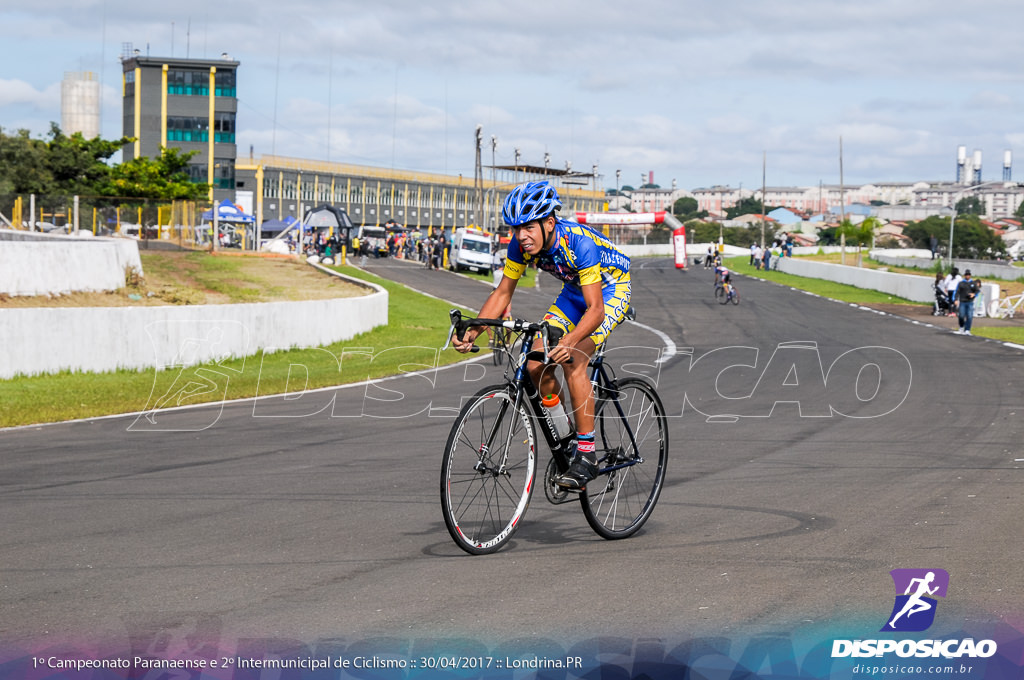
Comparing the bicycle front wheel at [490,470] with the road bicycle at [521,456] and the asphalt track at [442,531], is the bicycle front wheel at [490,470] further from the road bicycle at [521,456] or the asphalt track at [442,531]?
the asphalt track at [442,531]

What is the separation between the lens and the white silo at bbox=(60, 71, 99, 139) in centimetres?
18712

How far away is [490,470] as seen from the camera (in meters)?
5.97

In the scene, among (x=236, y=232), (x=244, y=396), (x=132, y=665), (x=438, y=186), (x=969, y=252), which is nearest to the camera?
(x=132, y=665)

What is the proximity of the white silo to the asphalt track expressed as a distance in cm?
19130

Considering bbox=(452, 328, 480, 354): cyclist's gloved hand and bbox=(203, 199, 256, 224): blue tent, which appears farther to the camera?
bbox=(203, 199, 256, 224): blue tent

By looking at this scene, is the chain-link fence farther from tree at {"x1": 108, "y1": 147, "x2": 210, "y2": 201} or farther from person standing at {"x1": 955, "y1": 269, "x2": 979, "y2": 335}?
tree at {"x1": 108, "y1": 147, "x2": 210, "y2": 201}

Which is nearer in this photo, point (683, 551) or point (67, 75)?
point (683, 551)

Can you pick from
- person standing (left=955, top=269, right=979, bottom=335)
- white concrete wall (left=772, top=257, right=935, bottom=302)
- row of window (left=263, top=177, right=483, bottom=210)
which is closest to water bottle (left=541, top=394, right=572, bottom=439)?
person standing (left=955, top=269, right=979, bottom=335)

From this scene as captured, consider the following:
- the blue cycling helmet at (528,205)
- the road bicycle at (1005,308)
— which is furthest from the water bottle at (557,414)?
the road bicycle at (1005,308)

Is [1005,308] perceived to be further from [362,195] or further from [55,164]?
[362,195]

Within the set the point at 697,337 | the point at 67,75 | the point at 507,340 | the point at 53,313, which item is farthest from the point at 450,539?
the point at 67,75

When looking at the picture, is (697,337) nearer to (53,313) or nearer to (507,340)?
(53,313)

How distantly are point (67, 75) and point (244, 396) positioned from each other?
192 metres

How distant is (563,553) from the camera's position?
6055 millimetres
